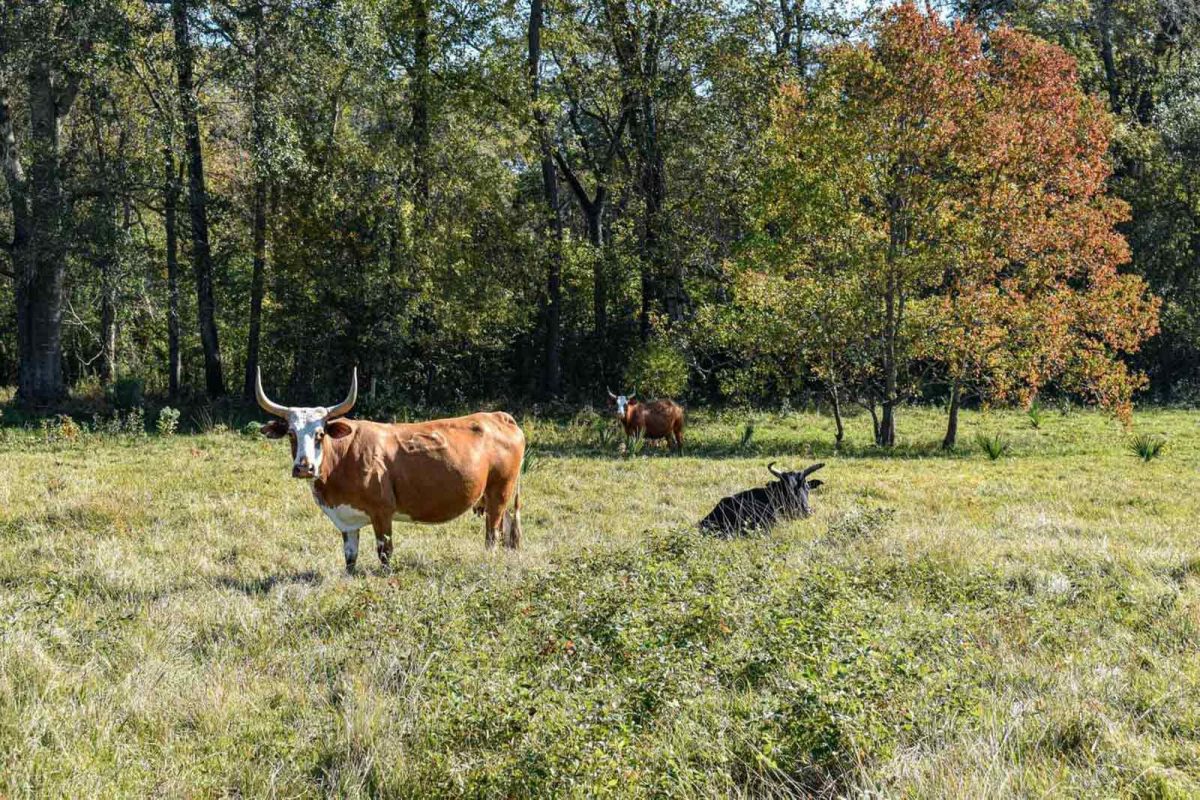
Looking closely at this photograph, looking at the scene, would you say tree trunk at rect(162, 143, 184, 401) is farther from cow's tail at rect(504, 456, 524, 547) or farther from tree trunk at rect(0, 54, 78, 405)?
cow's tail at rect(504, 456, 524, 547)

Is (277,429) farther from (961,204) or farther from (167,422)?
(961,204)

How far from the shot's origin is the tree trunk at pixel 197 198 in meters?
19.3

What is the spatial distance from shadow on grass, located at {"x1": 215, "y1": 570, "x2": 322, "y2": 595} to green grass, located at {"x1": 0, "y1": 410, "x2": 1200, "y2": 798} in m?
0.04

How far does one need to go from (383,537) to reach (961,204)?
14329 mm

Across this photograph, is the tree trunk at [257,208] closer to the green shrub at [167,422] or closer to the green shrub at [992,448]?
the green shrub at [167,422]

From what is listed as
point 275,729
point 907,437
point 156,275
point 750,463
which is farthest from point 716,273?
point 275,729

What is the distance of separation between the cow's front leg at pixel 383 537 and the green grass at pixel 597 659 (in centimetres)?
18

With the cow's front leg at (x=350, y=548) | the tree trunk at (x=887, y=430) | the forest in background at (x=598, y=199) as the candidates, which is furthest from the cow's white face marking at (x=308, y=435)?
the tree trunk at (x=887, y=430)

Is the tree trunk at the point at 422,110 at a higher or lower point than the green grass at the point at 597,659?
higher

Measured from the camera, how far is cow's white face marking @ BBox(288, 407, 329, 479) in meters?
7.25

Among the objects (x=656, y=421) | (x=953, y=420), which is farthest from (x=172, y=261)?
(x=953, y=420)

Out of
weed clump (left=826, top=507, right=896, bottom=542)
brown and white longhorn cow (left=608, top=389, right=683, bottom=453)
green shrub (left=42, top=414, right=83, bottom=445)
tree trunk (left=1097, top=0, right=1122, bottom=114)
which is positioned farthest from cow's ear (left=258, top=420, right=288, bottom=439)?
Result: tree trunk (left=1097, top=0, right=1122, bottom=114)

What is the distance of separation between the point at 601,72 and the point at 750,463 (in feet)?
42.9

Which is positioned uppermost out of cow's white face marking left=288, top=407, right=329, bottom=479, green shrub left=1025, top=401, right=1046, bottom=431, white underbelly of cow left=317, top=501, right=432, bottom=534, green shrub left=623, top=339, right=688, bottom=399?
green shrub left=623, top=339, right=688, bottom=399
